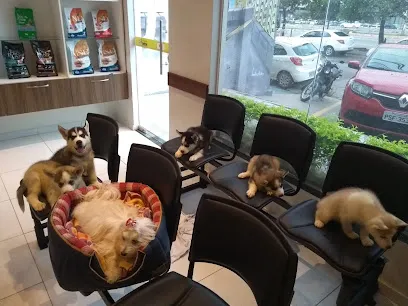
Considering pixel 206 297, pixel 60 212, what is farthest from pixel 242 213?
pixel 60 212

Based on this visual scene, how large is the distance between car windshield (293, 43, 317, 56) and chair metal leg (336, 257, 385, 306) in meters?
1.38

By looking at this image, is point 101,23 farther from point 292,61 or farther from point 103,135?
point 292,61

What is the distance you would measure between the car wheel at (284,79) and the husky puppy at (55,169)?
1.49 metres

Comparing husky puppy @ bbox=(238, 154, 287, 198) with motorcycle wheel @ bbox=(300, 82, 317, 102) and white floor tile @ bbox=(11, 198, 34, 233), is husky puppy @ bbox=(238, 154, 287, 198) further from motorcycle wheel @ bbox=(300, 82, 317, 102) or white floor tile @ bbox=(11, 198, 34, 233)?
white floor tile @ bbox=(11, 198, 34, 233)

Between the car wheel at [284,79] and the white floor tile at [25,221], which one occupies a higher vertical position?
the car wheel at [284,79]

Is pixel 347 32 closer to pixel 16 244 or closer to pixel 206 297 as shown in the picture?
pixel 206 297

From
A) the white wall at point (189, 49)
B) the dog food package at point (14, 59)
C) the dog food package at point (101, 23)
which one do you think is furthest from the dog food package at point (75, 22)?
the white wall at point (189, 49)

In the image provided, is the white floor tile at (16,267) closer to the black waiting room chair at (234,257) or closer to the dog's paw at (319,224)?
the black waiting room chair at (234,257)

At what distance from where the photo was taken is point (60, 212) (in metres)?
1.51

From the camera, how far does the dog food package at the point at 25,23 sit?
3.33 meters

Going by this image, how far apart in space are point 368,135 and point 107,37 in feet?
10.6

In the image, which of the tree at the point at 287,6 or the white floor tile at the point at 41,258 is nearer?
the white floor tile at the point at 41,258

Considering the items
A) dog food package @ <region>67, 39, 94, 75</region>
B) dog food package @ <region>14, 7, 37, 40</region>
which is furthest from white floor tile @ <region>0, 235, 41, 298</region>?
dog food package @ <region>14, 7, 37, 40</region>

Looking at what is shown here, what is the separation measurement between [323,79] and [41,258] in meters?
2.27
